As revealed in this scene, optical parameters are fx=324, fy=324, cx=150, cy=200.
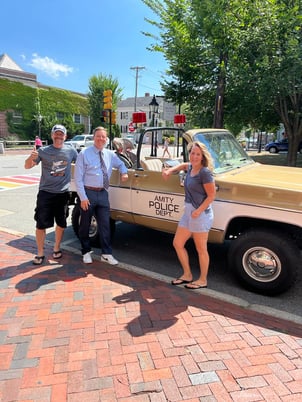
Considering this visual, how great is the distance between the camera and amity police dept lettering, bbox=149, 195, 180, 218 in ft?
13.4

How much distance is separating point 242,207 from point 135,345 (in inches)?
70.9

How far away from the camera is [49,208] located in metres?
4.30

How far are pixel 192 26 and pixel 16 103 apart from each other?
101 ft

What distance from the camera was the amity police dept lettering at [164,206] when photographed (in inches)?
161

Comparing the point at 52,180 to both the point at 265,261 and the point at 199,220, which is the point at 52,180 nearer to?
the point at 199,220

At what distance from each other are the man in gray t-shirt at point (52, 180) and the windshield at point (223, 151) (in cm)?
173

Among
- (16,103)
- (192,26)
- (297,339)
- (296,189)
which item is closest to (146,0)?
(192,26)

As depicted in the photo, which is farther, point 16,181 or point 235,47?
point 16,181

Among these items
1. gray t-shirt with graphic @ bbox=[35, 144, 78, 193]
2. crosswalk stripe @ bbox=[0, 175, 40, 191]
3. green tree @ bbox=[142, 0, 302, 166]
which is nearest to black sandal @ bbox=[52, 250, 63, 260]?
gray t-shirt with graphic @ bbox=[35, 144, 78, 193]

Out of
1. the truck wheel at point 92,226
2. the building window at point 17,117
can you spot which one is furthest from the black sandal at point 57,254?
the building window at point 17,117

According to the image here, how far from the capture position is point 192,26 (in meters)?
10.7

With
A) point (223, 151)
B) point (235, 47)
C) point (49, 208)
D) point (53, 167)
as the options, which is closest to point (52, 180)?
point (53, 167)

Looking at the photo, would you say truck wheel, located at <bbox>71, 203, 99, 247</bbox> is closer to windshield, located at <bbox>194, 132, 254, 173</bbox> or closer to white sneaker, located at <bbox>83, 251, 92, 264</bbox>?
→ white sneaker, located at <bbox>83, 251, 92, 264</bbox>

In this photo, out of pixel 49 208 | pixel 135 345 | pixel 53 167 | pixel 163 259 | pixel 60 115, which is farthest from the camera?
pixel 60 115
